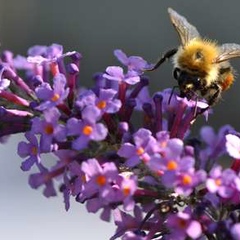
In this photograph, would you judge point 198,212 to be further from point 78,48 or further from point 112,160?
point 78,48

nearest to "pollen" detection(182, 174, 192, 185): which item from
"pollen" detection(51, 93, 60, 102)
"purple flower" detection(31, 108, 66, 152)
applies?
"purple flower" detection(31, 108, 66, 152)

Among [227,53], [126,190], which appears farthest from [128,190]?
[227,53]

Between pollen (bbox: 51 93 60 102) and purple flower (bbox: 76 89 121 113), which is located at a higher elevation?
purple flower (bbox: 76 89 121 113)

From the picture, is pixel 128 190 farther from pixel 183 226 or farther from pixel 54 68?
pixel 54 68

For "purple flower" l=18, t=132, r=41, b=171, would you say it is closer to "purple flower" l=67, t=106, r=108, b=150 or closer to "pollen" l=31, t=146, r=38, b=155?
"pollen" l=31, t=146, r=38, b=155

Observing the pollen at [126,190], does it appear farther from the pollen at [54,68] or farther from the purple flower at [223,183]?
the pollen at [54,68]

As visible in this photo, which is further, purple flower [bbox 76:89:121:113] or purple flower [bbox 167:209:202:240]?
purple flower [bbox 76:89:121:113]
